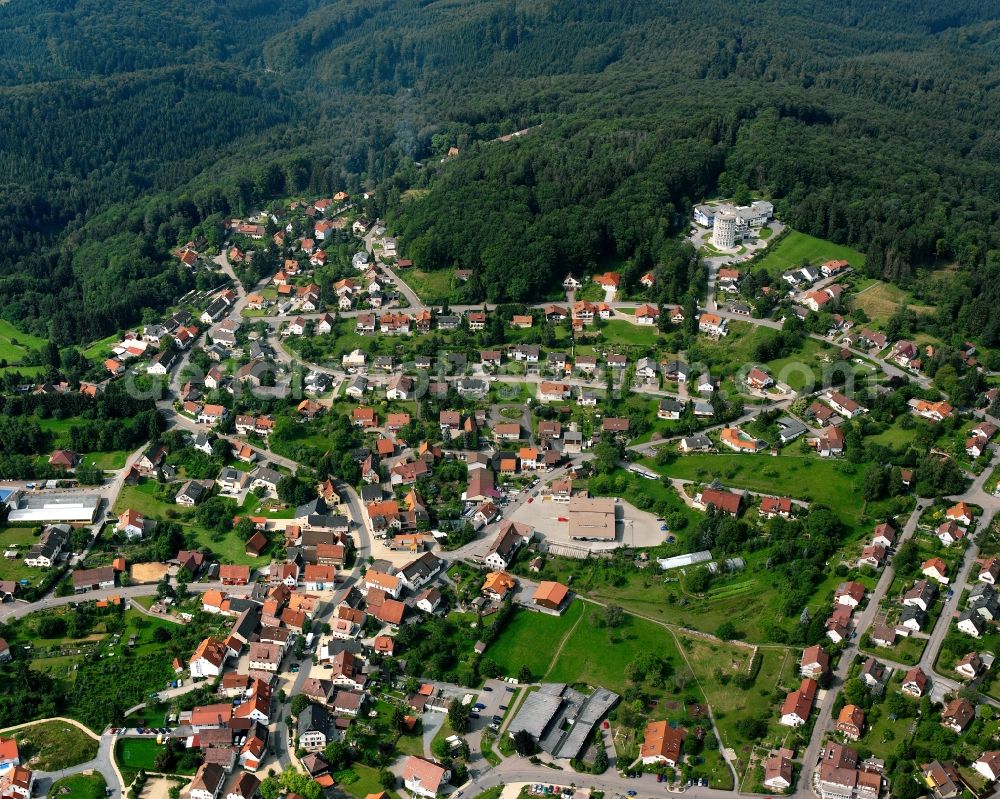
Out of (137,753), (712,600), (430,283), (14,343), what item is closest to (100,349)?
(14,343)

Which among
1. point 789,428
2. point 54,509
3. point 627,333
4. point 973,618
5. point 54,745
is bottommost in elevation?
point 54,509

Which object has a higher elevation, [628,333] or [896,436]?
[896,436]

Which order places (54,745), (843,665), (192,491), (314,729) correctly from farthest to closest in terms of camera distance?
(192,491) < (843,665) < (54,745) < (314,729)

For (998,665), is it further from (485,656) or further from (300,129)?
(300,129)

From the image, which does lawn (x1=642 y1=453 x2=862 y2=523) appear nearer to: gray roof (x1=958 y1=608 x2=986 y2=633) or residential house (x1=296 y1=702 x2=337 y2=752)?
gray roof (x1=958 y1=608 x2=986 y2=633)

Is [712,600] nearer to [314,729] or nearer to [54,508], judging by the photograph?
[314,729]

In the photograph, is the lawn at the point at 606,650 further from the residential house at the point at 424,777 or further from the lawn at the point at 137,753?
the lawn at the point at 137,753

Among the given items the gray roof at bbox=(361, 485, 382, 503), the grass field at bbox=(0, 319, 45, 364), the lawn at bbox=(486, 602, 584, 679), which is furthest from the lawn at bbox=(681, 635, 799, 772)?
the grass field at bbox=(0, 319, 45, 364)
